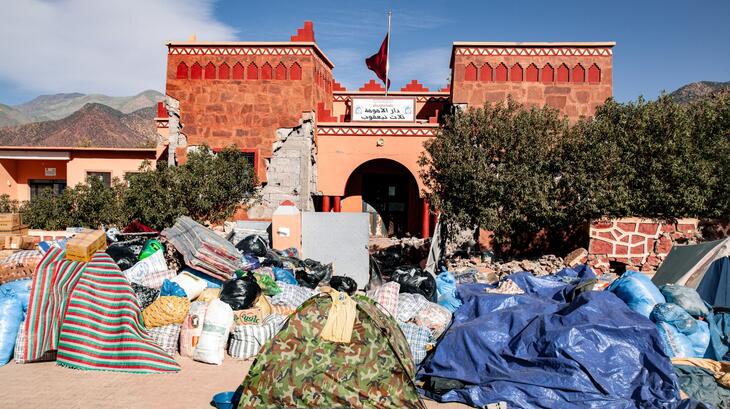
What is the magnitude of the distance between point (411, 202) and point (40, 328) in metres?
14.6

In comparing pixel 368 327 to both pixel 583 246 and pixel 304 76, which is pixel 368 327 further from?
pixel 304 76

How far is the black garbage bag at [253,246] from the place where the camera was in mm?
11500

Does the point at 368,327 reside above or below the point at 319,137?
below

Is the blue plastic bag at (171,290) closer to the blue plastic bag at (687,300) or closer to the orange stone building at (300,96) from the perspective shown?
the blue plastic bag at (687,300)

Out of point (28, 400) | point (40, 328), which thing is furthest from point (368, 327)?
point (40, 328)

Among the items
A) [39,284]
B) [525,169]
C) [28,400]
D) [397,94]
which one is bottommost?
[28,400]

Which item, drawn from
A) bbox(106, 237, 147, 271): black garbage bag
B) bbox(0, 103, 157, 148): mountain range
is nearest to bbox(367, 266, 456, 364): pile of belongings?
bbox(106, 237, 147, 271): black garbage bag

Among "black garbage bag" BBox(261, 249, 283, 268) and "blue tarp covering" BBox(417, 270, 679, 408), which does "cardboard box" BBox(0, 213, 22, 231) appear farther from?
"blue tarp covering" BBox(417, 270, 679, 408)

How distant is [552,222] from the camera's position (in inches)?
531

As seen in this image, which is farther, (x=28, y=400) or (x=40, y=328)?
(x=40, y=328)

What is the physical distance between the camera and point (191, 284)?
8.78 metres

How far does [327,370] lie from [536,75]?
13612mm

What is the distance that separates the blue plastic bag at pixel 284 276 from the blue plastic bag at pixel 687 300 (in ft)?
18.9

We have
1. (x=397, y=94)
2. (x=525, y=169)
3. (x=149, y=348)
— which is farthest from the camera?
(x=397, y=94)
